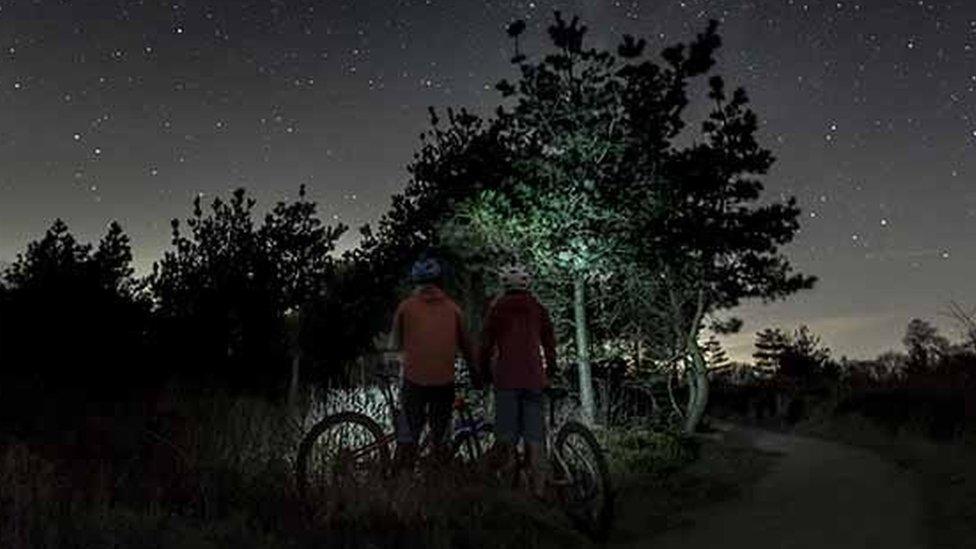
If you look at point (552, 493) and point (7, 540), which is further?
point (552, 493)

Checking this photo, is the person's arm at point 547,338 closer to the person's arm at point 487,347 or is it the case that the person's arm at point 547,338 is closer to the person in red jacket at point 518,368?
the person in red jacket at point 518,368

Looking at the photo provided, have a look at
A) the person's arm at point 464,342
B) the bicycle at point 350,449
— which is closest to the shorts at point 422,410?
the bicycle at point 350,449

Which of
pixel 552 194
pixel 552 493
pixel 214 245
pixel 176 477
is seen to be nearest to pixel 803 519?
pixel 552 493

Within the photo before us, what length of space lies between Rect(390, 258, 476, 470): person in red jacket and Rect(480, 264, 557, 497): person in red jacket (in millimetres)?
309

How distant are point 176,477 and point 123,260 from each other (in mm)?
15158

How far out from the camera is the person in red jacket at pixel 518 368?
866 centimetres

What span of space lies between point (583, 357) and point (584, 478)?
25.9ft

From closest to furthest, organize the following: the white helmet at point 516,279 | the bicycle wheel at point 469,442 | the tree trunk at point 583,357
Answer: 1. the white helmet at point 516,279
2. the bicycle wheel at point 469,442
3. the tree trunk at point 583,357

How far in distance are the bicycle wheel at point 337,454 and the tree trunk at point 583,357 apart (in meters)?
7.35

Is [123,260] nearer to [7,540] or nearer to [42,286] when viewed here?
[42,286]

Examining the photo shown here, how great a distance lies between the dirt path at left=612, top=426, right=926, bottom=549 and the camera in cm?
820

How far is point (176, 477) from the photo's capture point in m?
8.11

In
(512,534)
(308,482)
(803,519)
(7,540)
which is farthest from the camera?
(803,519)

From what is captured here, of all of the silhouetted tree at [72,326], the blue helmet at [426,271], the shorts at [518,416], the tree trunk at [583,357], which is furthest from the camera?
the silhouetted tree at [72,326]
